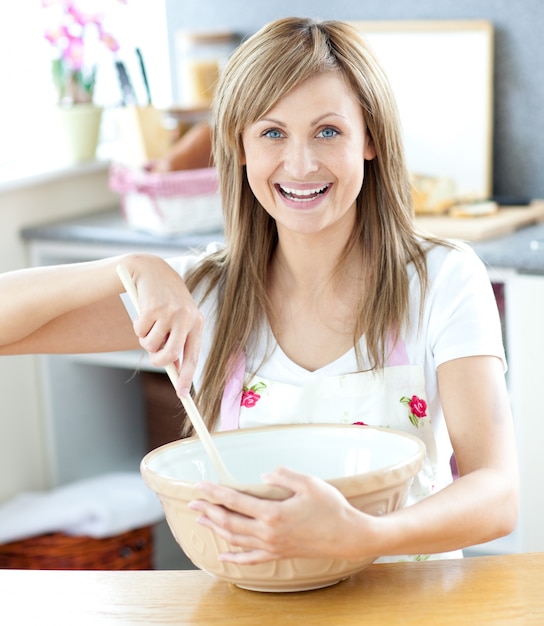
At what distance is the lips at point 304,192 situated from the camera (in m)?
1.45

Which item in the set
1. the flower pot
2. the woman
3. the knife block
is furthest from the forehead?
the flower pot

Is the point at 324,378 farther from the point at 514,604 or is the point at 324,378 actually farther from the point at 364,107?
the point at 514,604

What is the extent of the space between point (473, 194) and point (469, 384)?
4.11 ft

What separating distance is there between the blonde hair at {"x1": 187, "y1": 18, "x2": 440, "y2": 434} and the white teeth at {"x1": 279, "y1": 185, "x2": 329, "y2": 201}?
101 millimetres

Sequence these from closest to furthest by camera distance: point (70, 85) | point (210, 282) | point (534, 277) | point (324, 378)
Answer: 1. point (324, 378)
2. point (210, 282)
3. point (534, 277)
4. point (70, 85)

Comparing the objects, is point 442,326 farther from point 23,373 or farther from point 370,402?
point 23,373

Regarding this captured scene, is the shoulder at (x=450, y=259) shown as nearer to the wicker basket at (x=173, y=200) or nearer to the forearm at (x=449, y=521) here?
the forearm at (x=449, y=521)

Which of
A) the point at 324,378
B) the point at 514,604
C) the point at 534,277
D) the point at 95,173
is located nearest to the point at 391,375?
the point at 324,378

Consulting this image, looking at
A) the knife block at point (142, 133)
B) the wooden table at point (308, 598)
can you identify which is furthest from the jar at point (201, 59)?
the wooden table at point (308, 598)

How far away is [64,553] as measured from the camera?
2.58 meters

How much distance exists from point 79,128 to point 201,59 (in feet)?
1.20

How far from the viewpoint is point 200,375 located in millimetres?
1589

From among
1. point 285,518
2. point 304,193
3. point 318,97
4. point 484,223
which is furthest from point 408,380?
point 484,223

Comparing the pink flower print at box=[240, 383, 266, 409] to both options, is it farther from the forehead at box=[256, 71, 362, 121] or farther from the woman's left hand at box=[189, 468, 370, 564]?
the woman's left hand at box=[189, 468, 370, 564]
